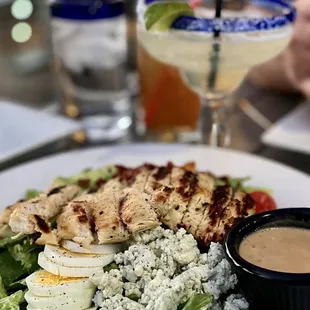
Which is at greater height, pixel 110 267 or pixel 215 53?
pixel 215 53

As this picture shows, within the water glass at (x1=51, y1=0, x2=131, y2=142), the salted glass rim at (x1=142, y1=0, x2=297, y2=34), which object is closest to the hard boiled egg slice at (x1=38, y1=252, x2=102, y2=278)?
the salted glass rim at (x1=142, y1=0, x2=297, y2=34)

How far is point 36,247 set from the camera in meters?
2.18

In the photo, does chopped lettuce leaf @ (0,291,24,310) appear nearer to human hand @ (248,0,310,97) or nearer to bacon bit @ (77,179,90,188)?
bacon bit @ (77,179,90,188)

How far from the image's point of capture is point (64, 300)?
191 cm

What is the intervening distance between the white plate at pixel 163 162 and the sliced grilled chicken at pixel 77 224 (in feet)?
2.01

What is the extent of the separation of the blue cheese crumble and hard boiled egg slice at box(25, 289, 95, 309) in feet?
0.11

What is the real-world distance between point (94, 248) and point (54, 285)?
168 mm

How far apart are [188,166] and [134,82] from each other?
4.94 feet

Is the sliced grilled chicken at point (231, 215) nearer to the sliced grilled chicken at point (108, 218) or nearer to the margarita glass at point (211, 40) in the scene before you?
the sliced grilled chicken at point (108, 218)

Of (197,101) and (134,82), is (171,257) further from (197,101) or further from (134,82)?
(134,82)

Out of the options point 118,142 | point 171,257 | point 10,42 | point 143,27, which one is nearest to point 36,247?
point 171,257

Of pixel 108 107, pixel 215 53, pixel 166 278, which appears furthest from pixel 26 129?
pixel 166 278

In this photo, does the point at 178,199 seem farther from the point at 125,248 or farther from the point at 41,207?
the point at 41,207

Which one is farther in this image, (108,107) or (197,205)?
(108,107)
